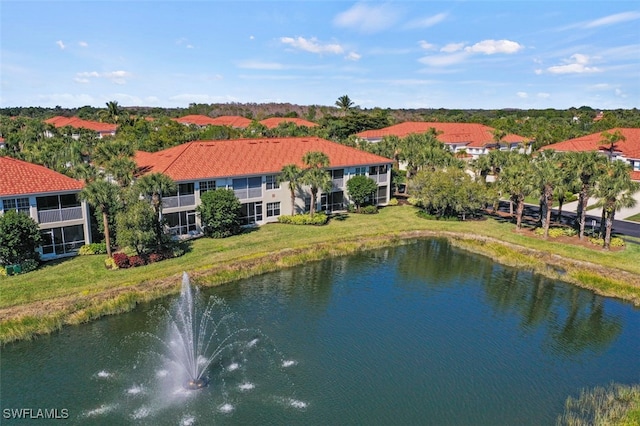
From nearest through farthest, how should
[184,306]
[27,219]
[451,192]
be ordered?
[184,306] < [27,219] < [451,192]

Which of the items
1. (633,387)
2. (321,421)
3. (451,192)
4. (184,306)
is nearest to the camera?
(321,421)

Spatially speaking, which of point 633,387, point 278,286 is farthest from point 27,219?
point 633,387

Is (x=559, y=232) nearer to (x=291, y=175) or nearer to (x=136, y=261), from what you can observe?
(x=291, y=175)

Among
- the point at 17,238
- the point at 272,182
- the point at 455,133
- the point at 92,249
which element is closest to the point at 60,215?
the point at 92,249

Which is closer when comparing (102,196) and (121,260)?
(102,196)

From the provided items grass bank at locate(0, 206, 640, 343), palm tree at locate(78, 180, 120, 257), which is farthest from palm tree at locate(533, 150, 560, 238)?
palm tree at locate(78, 180, 120, 257)

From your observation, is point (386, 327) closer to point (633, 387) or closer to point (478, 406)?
point (478, 406)
